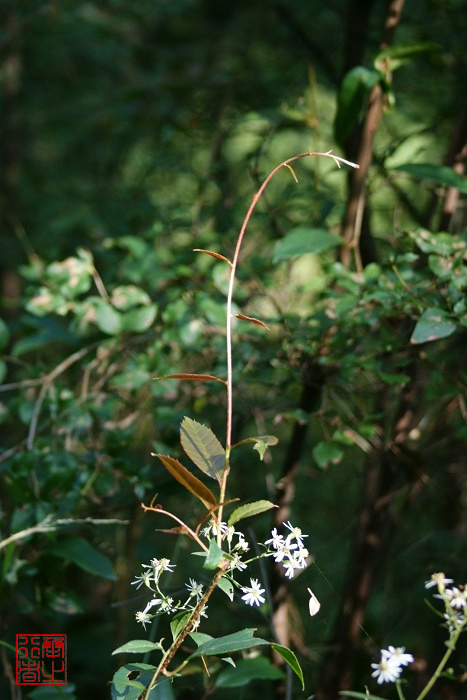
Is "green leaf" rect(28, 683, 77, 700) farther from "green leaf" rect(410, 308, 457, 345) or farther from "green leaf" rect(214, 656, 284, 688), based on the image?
"green leaf" rect(410, 308, 457, 345)

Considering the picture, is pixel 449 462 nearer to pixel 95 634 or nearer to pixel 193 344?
pixel 193 344

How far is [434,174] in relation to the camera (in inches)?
39.8

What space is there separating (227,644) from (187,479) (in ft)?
0.47

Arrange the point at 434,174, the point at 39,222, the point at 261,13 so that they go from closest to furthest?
the point at 434,174
the point at 261,13
the point at 39,222

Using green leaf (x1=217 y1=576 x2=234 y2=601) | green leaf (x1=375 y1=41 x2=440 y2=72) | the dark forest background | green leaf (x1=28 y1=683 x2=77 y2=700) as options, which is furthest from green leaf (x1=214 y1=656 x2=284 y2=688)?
green leaf (x1=375 y1=41 x2=440 y2=72)

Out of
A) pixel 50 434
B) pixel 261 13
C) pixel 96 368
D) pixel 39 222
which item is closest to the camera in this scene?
pixel 50 434

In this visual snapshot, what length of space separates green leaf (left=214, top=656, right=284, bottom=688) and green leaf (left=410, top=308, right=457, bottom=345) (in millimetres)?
437

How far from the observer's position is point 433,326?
83 cm

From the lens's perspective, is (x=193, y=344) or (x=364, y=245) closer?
(x=193, y=344)

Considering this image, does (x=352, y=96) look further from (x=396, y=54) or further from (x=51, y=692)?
(x=51, y=692)

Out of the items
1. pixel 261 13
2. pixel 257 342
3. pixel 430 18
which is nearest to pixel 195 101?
pixel 261 13

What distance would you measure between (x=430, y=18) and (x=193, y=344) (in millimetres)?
880

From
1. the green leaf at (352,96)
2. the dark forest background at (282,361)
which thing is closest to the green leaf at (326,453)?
the dark forest background at (282,361)

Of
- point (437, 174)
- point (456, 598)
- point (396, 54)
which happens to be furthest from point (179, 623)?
point (396, 54)
